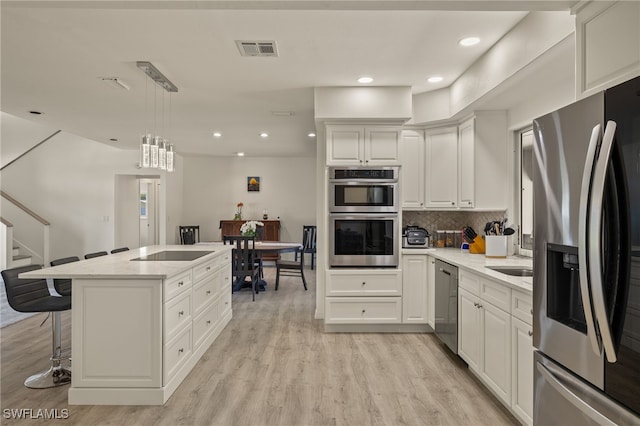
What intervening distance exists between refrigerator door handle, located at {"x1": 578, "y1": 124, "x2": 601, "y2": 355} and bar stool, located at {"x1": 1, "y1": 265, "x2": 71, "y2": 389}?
3.22m

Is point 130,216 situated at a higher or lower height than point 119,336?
higher

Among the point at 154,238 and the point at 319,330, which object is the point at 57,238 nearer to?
the point at 154,238

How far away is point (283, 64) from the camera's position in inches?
132

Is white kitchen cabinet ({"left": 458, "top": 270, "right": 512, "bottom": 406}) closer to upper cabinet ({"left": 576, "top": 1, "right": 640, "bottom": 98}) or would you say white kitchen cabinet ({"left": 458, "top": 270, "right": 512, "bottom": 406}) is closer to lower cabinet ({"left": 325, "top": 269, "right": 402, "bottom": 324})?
lower cabinet ({"left": 325, "top": 269, "right": 402, "bottom": 324})

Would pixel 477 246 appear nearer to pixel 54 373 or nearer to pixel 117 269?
pixel 117 269

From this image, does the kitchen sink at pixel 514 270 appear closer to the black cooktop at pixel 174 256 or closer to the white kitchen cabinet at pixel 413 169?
the white kitchen cabinet at pixel 413 169

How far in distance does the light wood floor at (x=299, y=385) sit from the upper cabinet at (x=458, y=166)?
148cm

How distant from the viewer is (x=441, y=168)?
434 centimetres

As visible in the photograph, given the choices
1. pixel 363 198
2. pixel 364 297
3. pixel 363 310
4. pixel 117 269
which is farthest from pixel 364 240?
pixel 117 269

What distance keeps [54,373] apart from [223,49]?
278 centimetres

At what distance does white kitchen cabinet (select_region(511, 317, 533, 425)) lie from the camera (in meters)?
2.12

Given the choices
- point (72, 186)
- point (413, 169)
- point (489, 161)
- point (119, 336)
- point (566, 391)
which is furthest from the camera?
point (72, 186)

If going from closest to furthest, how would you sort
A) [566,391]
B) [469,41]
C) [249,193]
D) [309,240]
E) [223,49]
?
[566,391]
[469,41]
[223,49]
[309,240]
[249,193]

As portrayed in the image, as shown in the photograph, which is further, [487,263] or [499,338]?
[487,263]
